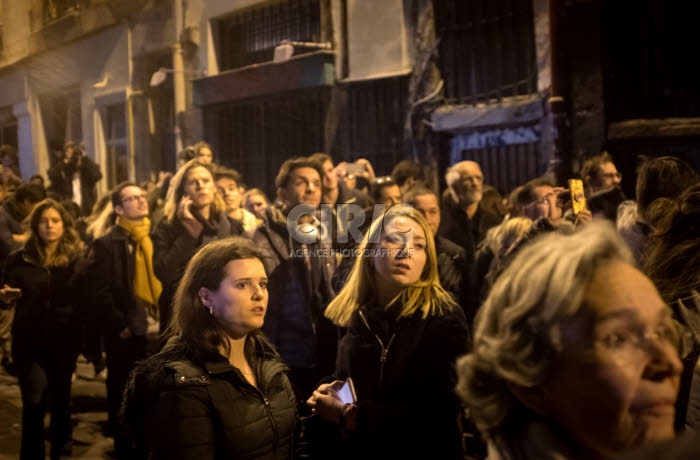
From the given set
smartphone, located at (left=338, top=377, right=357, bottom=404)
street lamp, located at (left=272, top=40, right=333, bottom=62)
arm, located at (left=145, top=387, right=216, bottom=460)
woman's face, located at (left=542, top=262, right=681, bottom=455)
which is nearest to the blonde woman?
smartphone, located at (left=338, top=377, right=357, bottom=404)

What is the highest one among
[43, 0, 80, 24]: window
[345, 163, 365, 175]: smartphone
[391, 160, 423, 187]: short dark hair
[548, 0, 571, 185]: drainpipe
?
[43, 0, 80, 24]: window

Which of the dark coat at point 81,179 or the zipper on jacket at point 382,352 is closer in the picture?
the zipper on jacket at point 382,352

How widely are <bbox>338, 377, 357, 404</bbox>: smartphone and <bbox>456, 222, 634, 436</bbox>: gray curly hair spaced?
1.44 meters

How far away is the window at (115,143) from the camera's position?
485 inches

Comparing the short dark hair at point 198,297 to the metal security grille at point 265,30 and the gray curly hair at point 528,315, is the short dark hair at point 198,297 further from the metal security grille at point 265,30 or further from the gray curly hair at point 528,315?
the metal security grille at point 265,30

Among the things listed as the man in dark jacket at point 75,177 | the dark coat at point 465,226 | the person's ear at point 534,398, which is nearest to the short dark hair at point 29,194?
the man in dark jacket at point 75,177

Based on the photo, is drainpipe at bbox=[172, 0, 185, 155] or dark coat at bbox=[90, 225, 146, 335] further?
drainpipe at bbox=[172, 0, 185, 155]

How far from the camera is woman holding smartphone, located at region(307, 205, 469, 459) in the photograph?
9.31 feet

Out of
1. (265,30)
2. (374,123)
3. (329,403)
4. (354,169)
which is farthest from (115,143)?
(329,403)

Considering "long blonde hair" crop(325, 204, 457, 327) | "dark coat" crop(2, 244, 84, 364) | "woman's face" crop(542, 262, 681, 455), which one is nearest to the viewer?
"woman's face" crop(542, 262, 681, 455)

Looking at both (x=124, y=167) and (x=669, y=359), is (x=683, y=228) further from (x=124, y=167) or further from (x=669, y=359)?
(x=124, y=167)

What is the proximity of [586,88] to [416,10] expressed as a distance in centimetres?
251

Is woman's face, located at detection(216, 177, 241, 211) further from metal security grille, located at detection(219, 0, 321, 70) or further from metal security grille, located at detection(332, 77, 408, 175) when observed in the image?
metal security grille, located at detection(219, 0, 321, 70)

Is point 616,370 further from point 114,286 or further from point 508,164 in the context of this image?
point 508,164
